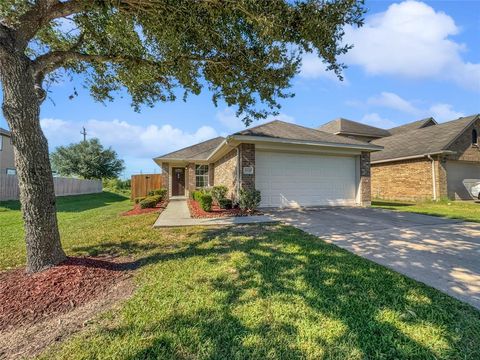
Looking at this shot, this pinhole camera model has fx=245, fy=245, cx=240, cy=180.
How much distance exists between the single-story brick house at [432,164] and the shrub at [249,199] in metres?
12.3

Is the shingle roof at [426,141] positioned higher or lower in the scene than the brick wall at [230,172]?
higher

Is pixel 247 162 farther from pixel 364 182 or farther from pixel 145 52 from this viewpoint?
pixel 364 182

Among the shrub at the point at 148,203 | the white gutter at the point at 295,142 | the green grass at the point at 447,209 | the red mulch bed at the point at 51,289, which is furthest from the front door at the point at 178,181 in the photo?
the red mulch bed at the point at 51,289

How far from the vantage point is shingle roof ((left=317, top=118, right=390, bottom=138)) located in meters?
24.2

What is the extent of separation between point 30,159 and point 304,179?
31.4 feet

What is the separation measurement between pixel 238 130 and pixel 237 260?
6857 mm

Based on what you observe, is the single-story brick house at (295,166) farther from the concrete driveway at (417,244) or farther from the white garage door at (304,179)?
the concrete driveway at (417,244)

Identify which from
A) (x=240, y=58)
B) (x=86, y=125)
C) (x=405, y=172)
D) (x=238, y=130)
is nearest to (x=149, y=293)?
(x=240, y=58)

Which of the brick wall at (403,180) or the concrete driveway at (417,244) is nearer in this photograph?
the concrete driveway at (417,244)

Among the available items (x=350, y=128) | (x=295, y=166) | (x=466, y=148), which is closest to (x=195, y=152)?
(x=295, y=166)

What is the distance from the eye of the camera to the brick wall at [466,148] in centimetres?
1576

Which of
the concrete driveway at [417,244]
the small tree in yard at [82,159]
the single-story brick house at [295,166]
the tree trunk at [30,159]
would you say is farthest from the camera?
the small tree in yard at [82,159]

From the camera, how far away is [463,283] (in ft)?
11.3

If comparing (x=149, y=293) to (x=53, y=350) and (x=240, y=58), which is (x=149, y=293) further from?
(x=240, y=58)
